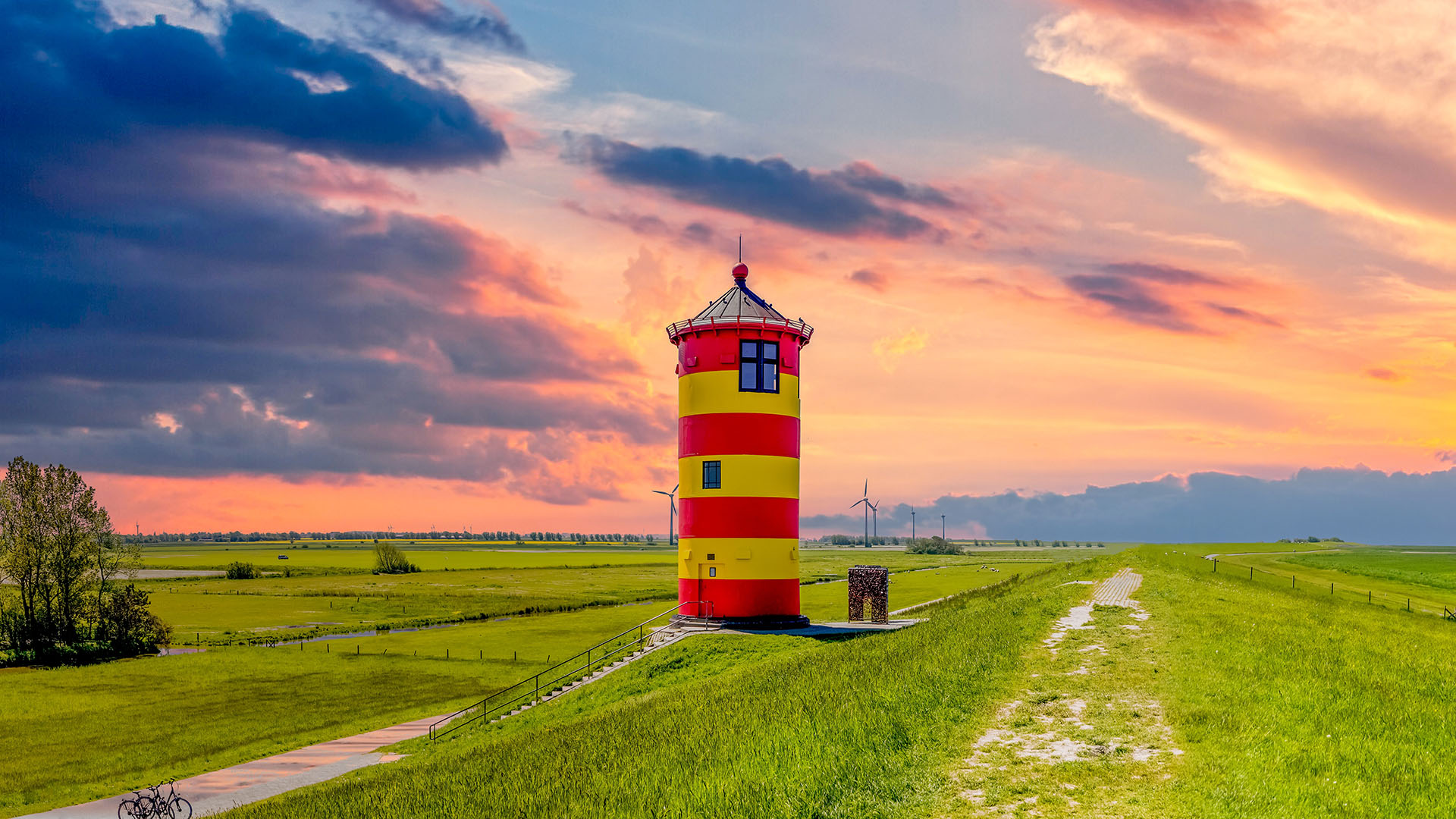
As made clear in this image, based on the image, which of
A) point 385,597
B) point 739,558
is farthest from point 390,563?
point 739,558

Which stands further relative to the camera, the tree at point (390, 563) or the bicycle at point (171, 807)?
the tree at point (390, 563)

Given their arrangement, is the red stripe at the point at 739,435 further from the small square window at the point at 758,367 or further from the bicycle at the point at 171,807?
the bicycle at the point at 171,807

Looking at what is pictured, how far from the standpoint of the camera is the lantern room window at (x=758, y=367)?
3981cm

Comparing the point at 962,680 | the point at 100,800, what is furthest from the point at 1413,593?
the point at 100,800

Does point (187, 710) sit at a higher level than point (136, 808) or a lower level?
lower

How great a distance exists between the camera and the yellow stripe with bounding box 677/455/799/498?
39.2 m

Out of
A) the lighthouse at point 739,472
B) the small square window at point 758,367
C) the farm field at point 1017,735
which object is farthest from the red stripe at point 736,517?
the farm field at point 1017,735

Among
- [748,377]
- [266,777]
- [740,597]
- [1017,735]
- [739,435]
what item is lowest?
[266,777]

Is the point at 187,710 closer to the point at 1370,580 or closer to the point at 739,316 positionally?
the point at 739,316

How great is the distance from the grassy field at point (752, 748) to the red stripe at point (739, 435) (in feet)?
41.7

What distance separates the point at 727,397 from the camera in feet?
130

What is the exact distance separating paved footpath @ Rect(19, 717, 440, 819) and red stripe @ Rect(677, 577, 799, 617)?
44.4ft

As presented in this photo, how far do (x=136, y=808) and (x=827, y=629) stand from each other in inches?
1028

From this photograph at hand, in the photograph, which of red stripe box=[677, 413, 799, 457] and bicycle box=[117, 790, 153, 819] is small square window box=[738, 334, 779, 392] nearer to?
red stripe box=[677, 413, 799, 457]
